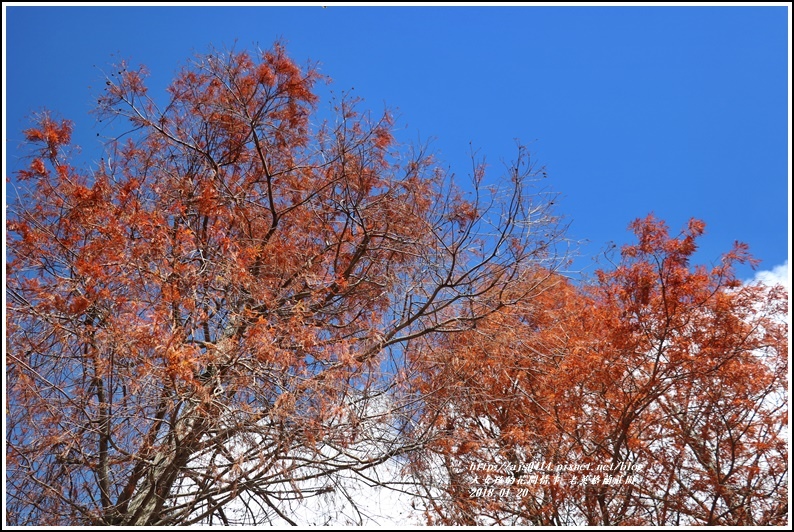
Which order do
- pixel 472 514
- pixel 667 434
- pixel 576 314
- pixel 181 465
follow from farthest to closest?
pixel 576 314
pixel 667 434
pixel 472 514
pixel 181 465

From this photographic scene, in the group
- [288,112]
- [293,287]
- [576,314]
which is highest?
[288,112]

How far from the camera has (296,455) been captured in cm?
485

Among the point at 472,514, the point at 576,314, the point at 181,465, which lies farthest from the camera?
the point at 576,314

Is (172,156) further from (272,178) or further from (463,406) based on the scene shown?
(463,406)

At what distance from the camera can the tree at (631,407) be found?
19.4ft

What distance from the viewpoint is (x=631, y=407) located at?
6.09m

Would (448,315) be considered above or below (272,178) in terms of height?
below

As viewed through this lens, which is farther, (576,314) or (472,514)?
(576,314)

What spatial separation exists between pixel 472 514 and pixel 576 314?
9.61ft

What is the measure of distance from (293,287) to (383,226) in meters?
1.26

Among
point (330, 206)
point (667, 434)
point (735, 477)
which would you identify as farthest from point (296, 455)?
point (735, 477)

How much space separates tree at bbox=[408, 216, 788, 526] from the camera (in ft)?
19.4

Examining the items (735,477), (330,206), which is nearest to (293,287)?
(330,206)

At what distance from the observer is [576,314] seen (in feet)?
25.0
